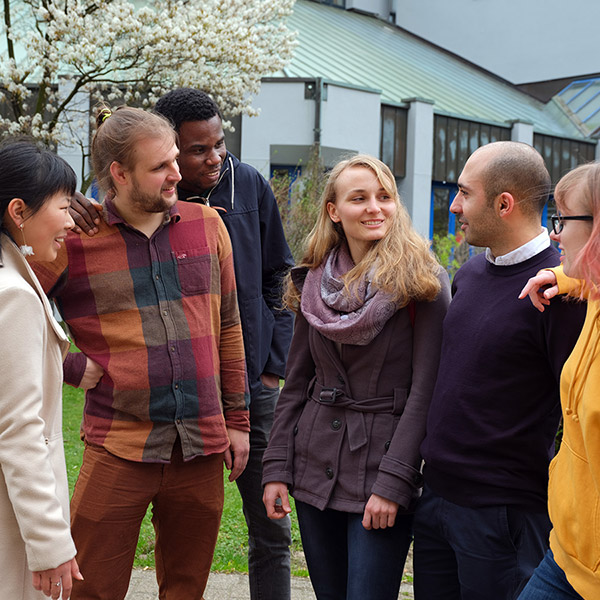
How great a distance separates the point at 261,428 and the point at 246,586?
1447 millimetres

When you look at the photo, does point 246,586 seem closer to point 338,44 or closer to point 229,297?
point 229,297

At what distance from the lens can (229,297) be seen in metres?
3.44

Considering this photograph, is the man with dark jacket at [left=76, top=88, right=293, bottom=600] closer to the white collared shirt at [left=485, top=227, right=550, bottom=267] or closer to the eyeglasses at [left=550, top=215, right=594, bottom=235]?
the white collared shirt at [left=485, top=227, right=550, bottom=267]

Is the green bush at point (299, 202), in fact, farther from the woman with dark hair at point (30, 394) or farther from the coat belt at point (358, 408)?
the woman with dark hair at point (30, 394)

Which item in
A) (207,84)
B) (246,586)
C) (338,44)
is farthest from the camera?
(338,44)

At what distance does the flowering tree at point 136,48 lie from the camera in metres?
10.7

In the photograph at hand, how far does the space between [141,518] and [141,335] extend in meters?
0.75

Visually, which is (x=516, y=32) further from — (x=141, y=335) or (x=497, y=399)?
(x=497, y=399)

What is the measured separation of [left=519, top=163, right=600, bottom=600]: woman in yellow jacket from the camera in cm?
210

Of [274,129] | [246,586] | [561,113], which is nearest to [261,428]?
[246,586]

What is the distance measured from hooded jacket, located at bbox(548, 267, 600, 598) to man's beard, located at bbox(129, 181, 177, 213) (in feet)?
5.43

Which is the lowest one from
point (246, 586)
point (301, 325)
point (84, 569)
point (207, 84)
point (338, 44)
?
point (246, 586)

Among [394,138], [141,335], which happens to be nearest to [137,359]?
[141,335]

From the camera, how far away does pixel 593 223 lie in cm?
215
